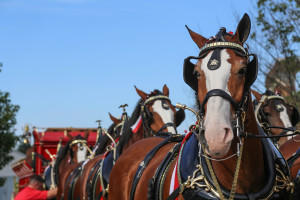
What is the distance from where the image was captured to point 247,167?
3.74 m

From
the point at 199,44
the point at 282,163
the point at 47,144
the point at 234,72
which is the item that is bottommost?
the point at 282,163

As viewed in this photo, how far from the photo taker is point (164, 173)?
4.64 meters

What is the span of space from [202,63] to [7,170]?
3150 inches

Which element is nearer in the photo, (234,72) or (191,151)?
(234,72)

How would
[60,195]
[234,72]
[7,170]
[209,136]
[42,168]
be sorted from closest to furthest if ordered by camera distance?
[209,136]
[234,72]
[60,195]
[42,168]
[7,170]

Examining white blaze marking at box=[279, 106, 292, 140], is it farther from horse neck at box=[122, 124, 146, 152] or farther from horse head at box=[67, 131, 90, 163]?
horse head at box=[67, 131, 90, 163]

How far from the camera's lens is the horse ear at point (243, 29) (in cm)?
391

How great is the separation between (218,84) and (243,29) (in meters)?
0.68

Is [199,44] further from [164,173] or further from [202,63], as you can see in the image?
[164,173]

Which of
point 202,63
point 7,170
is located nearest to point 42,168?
point 202,63

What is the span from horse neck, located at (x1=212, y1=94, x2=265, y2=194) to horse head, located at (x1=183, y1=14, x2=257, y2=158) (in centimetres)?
26

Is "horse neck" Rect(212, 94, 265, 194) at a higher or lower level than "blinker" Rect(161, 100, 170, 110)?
lower

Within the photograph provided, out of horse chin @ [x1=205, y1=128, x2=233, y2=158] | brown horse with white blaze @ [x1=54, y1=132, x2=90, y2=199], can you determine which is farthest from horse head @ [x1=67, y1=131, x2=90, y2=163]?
horse chin @ [x1=205, y1=128, x2=233, y2=158]

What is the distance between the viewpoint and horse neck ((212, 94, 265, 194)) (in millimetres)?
3695
